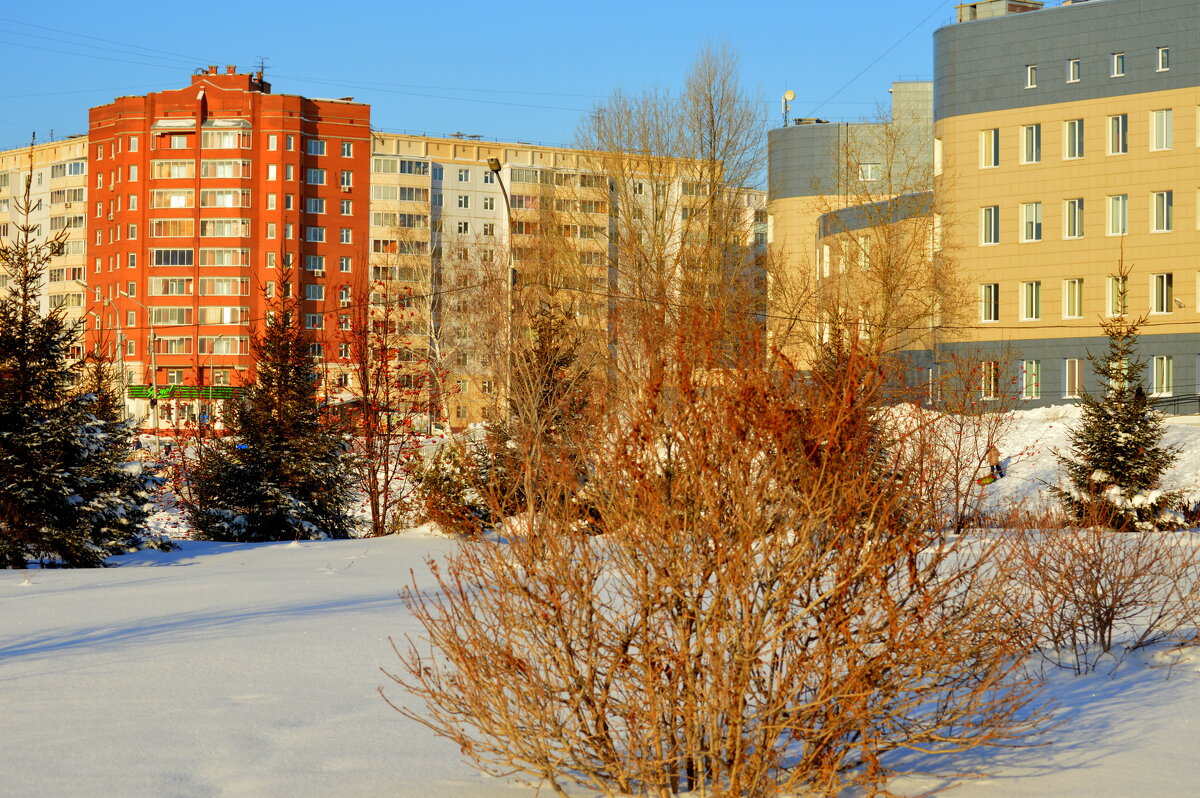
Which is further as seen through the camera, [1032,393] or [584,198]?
[1032,393]

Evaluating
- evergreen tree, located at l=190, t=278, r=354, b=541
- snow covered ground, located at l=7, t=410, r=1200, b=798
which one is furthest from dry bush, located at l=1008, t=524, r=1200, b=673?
evergreen tree, located at l=190, t=278, r=354, b=541

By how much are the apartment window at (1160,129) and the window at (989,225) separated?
19.0ft

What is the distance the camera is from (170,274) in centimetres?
8325

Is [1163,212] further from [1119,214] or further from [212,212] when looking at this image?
[212,212]

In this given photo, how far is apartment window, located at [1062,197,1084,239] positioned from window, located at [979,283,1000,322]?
10.6 ft

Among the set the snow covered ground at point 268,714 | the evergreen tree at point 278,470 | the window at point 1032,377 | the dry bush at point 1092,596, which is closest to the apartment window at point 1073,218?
the window at point 1032,377

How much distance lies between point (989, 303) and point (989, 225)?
2948mm

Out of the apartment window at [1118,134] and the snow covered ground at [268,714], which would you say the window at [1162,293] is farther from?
the snow covered ground at [268,714]

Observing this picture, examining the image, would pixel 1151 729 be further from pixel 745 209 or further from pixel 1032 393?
pixel 1032 393

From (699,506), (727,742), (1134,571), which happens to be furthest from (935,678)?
(1134,571)

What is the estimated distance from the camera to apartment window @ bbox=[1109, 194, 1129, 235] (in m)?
45.7

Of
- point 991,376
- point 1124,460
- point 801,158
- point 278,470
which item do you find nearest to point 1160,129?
point 991,376

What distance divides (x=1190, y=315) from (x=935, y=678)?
43.9 metres

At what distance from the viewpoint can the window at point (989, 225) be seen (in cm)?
4806
